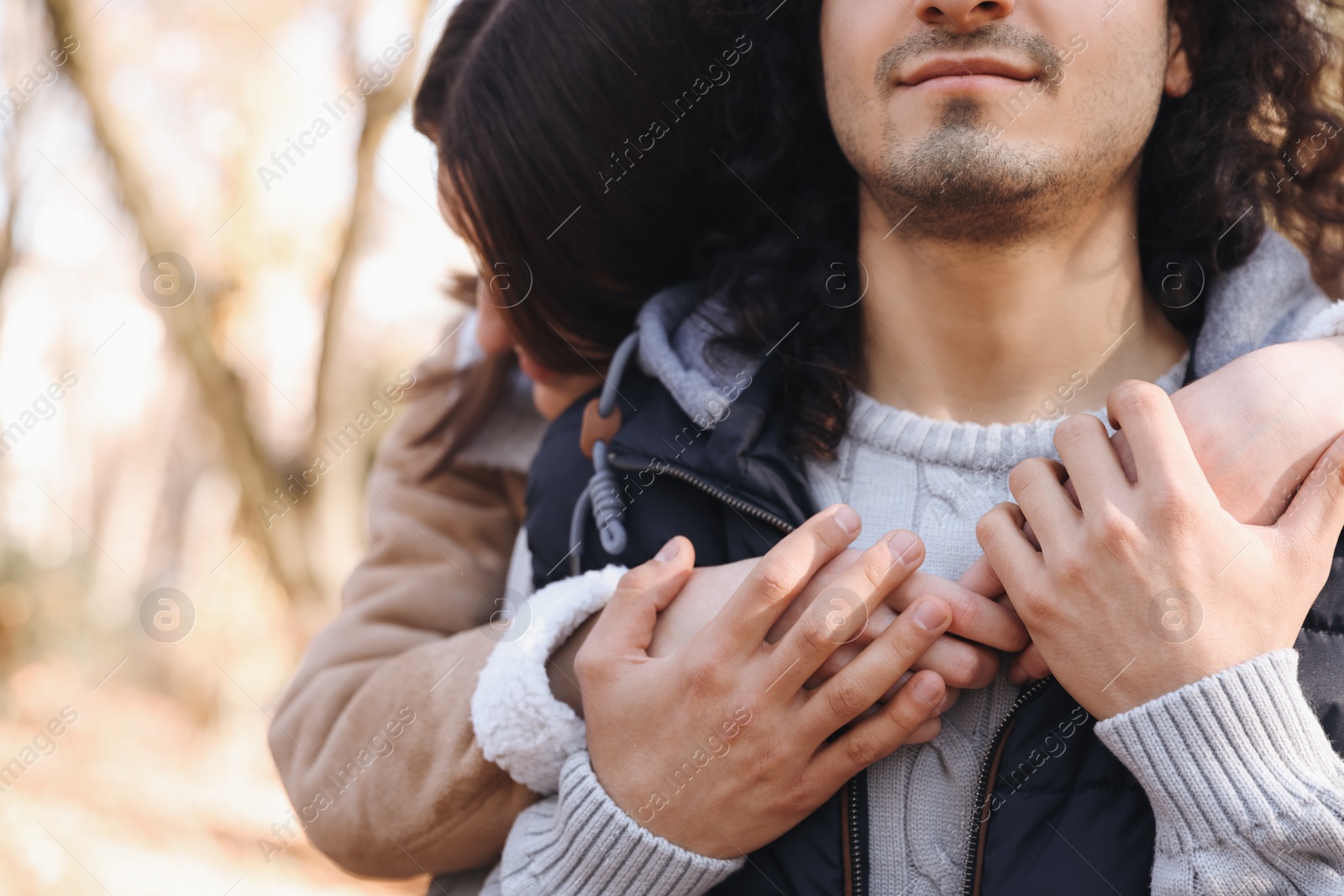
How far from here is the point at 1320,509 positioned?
3.56 feet

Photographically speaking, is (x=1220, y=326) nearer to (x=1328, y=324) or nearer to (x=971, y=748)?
(x=1328, y=324)

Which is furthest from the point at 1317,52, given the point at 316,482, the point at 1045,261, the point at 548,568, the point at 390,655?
the point at 316,482

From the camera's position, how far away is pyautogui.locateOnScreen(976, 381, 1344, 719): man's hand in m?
1.05

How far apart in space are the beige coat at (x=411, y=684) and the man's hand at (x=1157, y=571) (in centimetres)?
77

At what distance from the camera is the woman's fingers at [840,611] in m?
1.16

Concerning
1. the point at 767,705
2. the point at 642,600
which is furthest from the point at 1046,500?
the point at 642,600

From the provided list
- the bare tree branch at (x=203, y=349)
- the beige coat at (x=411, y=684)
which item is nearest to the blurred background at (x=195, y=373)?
the bare tree branch at (x=203, y=349)

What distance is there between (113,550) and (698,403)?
924 cm

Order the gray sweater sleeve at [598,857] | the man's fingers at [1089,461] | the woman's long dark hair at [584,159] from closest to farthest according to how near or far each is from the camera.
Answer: the man's fingers at [1089,461] → the gray sweater sleeve at [598,857] → the woman's long dark hair at [584,159]

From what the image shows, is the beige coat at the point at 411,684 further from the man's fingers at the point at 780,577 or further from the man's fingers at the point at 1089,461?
the man's fingers at the point at 1089,461

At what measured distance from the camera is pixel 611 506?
146cm

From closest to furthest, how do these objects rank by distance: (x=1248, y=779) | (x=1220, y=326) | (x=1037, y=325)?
(x=1248, y=779)
(x=1220, y=326)
(x=1037, y=325)

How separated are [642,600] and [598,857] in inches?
12.4

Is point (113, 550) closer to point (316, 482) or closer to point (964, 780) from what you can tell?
point (316, 482)
